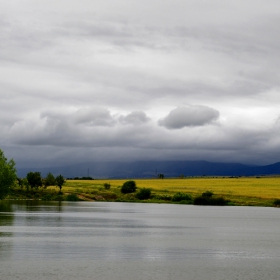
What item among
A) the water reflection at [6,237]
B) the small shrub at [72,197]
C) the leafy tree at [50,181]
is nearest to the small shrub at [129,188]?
the small shrub at [72,197]

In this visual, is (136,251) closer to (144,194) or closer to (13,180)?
(13,180)

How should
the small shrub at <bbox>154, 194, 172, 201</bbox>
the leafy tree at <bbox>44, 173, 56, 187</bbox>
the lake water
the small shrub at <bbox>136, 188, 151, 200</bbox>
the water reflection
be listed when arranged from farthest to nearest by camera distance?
the leafy tree at <bbox>44, 173, 56, 187</bbox>, the small shrub at <bbox>136, 188, 151, 200</bbox>, the small shrub at <bbox>154, 194, 172, 201</bbox>, the water reflection, the lake water

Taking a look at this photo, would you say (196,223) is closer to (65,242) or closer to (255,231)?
(255,231)

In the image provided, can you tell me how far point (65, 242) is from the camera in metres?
47.8

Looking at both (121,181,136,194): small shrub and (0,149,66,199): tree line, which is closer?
(0,149,66,199): tree line

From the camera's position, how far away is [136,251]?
43.0 meters

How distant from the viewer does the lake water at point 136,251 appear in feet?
109

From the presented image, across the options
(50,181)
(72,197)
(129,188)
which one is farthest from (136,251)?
(50,181)

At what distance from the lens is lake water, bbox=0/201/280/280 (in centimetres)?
3325

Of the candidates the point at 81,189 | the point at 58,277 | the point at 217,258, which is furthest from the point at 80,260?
the point at 81,189

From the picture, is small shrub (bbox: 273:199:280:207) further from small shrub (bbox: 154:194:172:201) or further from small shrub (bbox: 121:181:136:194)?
small shrub (bbox: 121:181:136:194)

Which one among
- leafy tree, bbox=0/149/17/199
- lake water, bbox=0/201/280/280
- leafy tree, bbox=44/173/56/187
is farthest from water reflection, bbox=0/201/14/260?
leafy tree, bbox=44/173/56/187

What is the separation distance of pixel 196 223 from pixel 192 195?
6623 cm

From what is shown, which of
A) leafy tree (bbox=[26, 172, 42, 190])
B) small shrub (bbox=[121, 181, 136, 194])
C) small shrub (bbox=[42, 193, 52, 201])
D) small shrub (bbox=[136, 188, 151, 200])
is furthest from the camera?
leafy tree (bbox=[26, 172, 42, 190])
